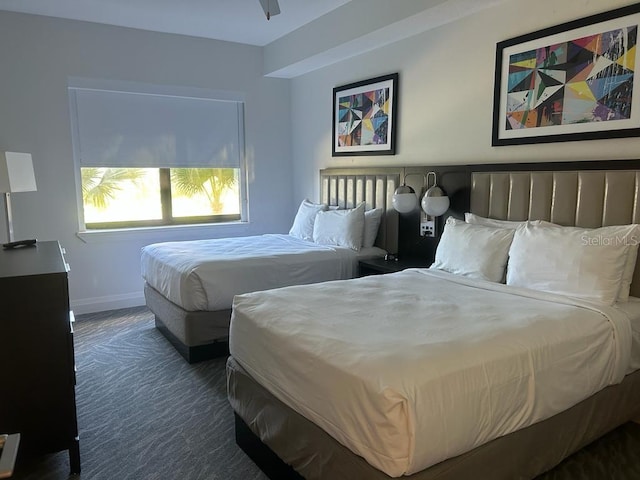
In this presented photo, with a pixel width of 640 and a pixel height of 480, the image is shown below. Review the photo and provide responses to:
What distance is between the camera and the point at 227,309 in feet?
10.9

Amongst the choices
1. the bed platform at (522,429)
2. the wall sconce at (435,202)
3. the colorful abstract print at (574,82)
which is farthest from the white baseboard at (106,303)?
the colorful abstract print at (574,82)

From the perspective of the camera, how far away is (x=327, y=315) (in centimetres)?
208

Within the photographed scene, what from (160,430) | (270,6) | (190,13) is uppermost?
(190,13)

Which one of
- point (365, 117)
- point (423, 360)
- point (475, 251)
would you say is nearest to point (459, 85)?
point (365, 117)

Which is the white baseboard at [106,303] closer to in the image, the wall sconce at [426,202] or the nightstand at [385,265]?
the nightstand at [385,265]

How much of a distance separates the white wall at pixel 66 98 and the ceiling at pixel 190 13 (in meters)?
0.15

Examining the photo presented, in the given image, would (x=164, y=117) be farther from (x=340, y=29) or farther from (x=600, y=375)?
(x=600, y=375)

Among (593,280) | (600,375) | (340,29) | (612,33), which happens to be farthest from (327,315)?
(340,29)

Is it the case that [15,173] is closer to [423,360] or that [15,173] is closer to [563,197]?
[423,360]

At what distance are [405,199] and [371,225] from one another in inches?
24.4

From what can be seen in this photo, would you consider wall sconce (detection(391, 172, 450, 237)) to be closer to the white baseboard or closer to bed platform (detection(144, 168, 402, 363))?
bed platform (detection(144, 168, 402, 363))

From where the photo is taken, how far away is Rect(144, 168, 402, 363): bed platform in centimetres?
324

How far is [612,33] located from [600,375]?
1.84 meters

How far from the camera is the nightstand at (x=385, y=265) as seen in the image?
11.6ft
